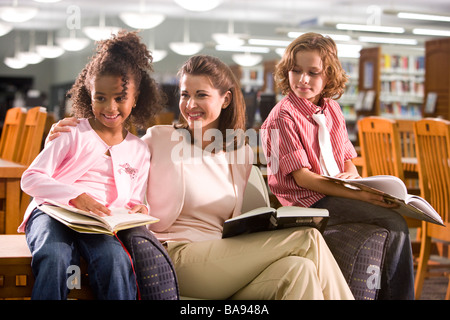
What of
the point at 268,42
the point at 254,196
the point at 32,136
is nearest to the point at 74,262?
the point at 254,196

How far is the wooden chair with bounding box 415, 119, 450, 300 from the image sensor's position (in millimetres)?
2742

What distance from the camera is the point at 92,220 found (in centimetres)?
142

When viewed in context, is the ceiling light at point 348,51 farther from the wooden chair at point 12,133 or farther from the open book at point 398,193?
the open book at point 398,193

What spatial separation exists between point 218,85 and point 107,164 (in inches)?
16.9

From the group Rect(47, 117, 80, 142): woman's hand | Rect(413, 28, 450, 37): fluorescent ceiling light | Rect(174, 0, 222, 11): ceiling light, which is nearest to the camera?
Rect(47, 117, 80, 142): woman's hand

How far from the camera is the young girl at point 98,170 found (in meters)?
1.40

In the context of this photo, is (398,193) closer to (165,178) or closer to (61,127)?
(165,178)

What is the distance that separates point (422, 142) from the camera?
2.87m

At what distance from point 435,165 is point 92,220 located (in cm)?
192

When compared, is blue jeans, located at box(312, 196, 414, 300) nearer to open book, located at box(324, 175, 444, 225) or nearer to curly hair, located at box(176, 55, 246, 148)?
open book, located at box(324, 175, 444, 225)

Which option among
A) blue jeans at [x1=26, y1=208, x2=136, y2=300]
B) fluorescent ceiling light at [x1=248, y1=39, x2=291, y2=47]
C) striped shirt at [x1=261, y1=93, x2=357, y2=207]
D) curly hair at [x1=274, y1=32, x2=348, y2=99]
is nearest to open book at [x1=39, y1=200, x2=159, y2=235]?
blue jeans at [x1=26, y1=208, x2=136, y2=300]

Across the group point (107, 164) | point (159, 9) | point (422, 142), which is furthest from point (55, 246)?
point (159, 9)

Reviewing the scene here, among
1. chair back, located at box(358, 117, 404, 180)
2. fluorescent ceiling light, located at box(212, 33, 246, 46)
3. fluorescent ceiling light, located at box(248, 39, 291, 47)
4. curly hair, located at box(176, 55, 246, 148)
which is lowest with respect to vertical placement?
chair back, located at box(358, 117, 404, 180)

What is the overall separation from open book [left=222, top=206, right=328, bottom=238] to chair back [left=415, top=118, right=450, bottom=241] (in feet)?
4.30
